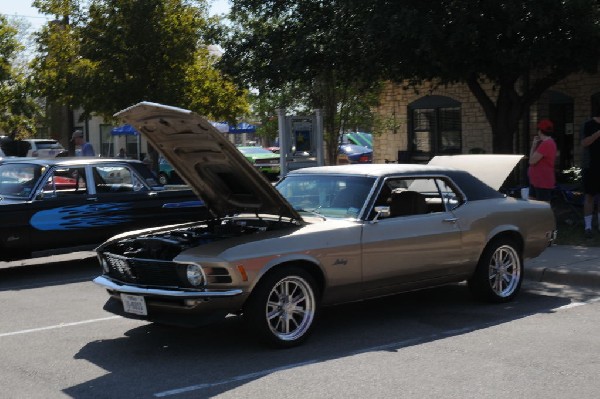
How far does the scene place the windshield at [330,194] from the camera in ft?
25.6

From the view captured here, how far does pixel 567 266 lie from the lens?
10406mm

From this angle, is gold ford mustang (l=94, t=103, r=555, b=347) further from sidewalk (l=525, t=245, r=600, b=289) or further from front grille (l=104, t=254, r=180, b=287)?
sidewalk (l=525, t=245, r=600, b=289)

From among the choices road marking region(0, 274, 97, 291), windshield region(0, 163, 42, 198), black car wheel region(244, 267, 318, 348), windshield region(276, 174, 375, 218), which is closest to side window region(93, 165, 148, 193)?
windshield region(0, 163, 42, 198)

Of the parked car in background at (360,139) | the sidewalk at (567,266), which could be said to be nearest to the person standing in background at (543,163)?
the sidewalk at (567,266)

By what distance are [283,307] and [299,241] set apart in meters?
0.55

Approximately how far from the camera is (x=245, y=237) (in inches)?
279

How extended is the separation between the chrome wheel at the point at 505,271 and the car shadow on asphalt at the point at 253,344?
18 centimetres

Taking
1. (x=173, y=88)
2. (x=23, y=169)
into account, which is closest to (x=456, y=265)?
(x=23, y=169)

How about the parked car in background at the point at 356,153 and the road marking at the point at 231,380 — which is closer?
the road marking at the point at 231,380

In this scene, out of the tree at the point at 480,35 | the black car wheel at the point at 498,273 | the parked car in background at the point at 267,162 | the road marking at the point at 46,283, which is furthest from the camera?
the parked car in background at the point at 267,162

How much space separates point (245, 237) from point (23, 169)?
562 centimetres

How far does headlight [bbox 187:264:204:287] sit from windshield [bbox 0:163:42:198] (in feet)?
17.3

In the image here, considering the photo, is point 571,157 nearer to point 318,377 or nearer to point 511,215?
point 511,215

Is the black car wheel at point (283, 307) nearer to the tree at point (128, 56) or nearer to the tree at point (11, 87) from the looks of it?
the tree at point (128, 56)
